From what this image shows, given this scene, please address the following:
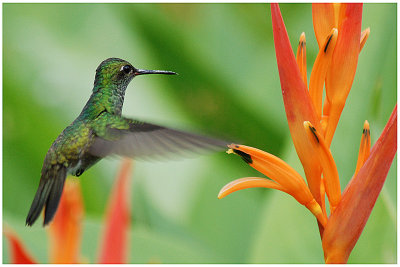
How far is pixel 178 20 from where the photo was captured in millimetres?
1062

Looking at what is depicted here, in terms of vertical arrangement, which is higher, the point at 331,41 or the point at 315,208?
the point at 331,41

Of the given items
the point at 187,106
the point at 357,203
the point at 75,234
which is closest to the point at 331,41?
the point at 357,203

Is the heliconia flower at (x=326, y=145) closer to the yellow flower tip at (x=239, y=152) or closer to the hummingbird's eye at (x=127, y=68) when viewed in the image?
the yellow flower tip at (x=239, y=152)

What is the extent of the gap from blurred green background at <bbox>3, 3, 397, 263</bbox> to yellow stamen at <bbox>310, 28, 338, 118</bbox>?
27cm

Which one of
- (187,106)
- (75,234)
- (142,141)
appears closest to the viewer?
(75,234)

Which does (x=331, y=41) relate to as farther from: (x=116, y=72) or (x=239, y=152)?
(x=116, y=72)

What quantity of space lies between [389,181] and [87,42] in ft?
2.09

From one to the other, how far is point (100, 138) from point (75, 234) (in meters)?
0.25

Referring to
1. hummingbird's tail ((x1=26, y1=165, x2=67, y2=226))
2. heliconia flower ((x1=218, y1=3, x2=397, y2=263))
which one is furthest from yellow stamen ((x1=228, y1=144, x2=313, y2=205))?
hummingbird's tail ((x1=26, y1=165, x2=67, y2=226))

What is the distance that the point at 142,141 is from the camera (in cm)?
62

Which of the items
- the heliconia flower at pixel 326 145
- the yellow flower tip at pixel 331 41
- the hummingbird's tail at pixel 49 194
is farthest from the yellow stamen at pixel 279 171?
the hummingbird's tail at pixel 49 194

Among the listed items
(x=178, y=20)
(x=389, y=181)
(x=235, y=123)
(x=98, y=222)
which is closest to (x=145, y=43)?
(x=178, y=20)

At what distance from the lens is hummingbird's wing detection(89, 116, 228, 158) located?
1.74ft

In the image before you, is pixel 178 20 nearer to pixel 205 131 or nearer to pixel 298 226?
pixel 298 226
